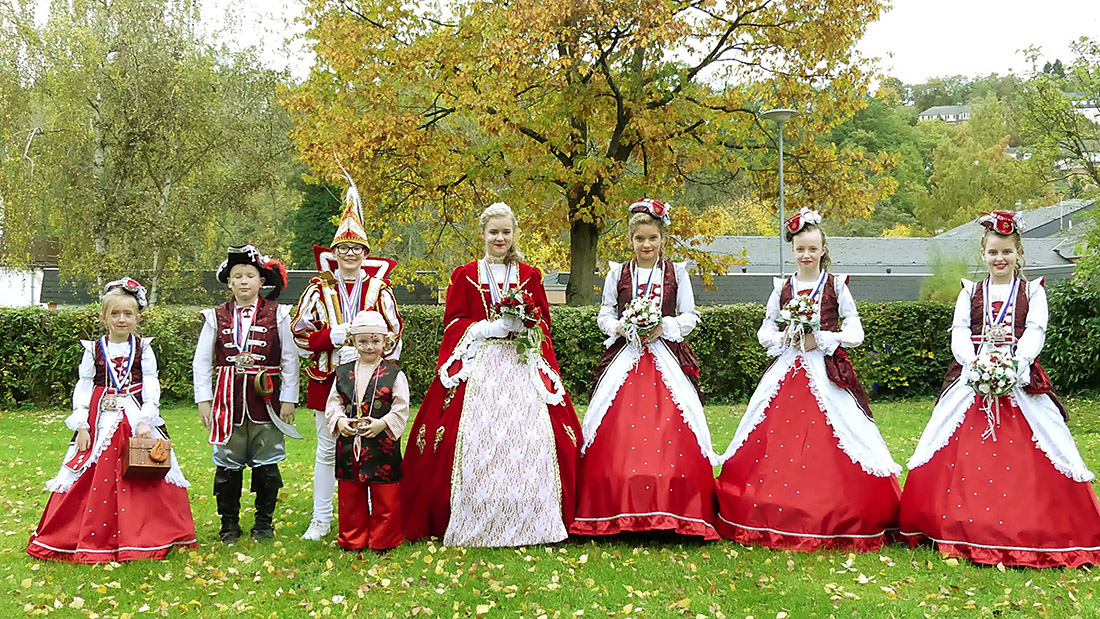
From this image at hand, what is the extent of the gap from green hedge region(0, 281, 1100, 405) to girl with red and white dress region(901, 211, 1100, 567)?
253 inches

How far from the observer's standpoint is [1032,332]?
180 inches

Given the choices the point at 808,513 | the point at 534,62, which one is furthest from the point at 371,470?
the point at 534,62

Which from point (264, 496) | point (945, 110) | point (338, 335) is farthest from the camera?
point (945, 110)

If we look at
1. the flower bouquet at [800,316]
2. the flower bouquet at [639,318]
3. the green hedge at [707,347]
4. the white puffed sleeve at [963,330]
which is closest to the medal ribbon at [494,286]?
the flower bouquet at [639,318]

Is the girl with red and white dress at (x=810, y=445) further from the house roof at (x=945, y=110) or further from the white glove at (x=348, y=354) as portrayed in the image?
the house roof at (x=945, y=110)

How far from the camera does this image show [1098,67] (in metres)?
11.0

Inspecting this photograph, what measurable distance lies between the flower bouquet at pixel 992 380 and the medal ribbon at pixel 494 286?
2542 millimetres

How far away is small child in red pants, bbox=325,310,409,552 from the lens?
4.68 meters

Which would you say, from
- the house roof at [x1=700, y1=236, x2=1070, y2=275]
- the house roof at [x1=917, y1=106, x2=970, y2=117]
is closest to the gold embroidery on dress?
the house roof at [x1=700, y1=236, x2=1070, y2=275]

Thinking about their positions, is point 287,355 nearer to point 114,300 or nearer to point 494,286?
point 114,300

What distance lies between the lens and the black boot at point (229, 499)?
4.98m

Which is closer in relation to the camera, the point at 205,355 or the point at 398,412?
the point at 398,412

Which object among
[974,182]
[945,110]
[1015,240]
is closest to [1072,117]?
[1015,240]

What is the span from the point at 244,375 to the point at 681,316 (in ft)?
8.19
